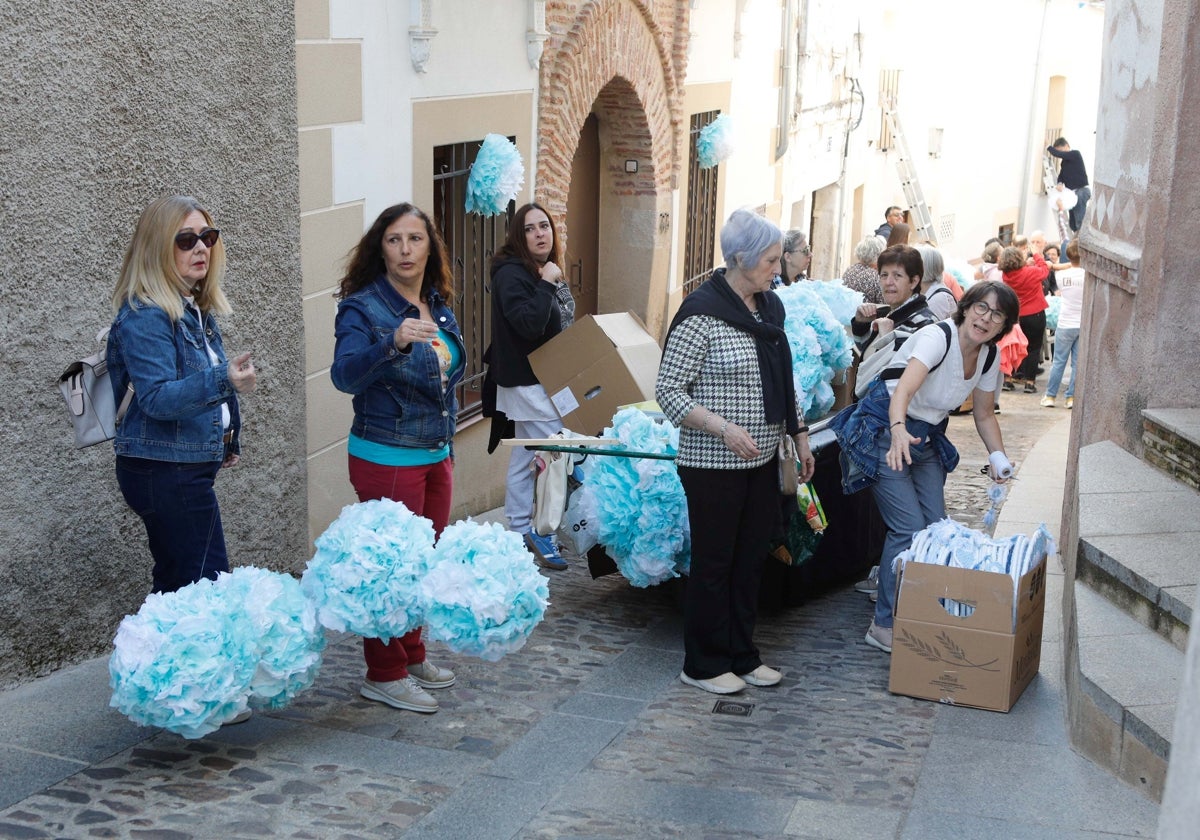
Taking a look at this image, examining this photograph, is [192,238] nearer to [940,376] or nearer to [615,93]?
[940,376]

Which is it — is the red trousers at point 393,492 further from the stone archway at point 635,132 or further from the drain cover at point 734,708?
the stone archway at point 635,132

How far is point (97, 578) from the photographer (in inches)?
204

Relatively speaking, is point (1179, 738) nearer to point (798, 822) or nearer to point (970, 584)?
point (798, 822)

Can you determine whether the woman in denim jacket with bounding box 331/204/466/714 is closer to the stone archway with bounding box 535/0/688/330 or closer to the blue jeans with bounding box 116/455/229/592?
the blue jeans with bounding box 116/455/229/592

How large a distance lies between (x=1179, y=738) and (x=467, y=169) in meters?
6.83

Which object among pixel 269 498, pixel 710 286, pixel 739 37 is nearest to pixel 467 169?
pixel 269 498

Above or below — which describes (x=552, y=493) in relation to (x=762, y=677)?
above

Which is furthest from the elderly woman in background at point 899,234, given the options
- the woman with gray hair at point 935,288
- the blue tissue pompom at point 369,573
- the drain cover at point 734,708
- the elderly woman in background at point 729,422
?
the blue tissue pompom at point 369,573

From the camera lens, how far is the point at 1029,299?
1442 centimetres

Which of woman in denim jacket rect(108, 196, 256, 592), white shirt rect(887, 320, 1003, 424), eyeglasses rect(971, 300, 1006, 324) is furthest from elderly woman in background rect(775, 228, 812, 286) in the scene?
woman in denim jacket rect(108, 196, 256, 592)

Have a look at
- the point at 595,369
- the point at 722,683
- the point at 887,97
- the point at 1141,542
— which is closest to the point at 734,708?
the point at 722,683

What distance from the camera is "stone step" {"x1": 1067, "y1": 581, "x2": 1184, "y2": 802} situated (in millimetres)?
4242

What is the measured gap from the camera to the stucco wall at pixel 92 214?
4.70 metres

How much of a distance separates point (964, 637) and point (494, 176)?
4162mm
